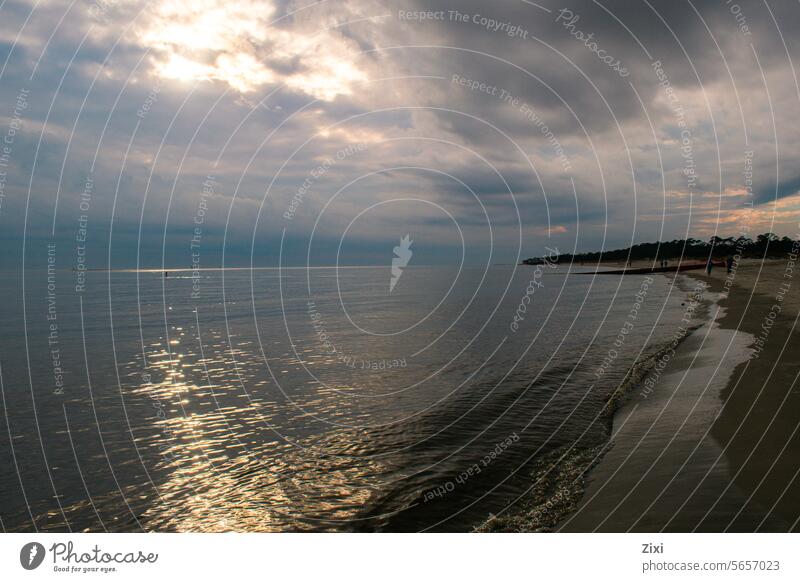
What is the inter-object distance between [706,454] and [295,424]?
39.3 ft

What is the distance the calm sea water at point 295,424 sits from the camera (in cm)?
1031

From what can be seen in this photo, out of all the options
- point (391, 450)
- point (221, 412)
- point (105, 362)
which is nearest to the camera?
Result: point (391, 450)

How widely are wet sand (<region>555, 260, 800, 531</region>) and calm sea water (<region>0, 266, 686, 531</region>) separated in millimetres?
1543

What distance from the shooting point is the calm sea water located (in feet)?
33.8

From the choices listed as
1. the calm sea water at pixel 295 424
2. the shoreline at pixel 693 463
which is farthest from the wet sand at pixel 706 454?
the calm sea water at pixel 295 424

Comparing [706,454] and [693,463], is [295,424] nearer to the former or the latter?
[693,463]

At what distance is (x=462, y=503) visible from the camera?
→ 1016cm

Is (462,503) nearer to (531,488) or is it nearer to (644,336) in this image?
(531,488)

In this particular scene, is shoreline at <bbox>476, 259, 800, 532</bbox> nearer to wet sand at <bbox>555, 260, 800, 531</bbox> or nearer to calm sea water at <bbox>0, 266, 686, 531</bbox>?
wet sand at <bbox>555, 260, 800, 531</bbox>

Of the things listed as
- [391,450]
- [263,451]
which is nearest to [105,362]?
[263,451]

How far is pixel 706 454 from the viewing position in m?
10.4

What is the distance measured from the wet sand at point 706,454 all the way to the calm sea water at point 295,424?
5.06ft

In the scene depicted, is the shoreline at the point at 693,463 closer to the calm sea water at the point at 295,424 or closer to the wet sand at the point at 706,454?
the wet sand at the point at 706,454

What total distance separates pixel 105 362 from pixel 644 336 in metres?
34.4
